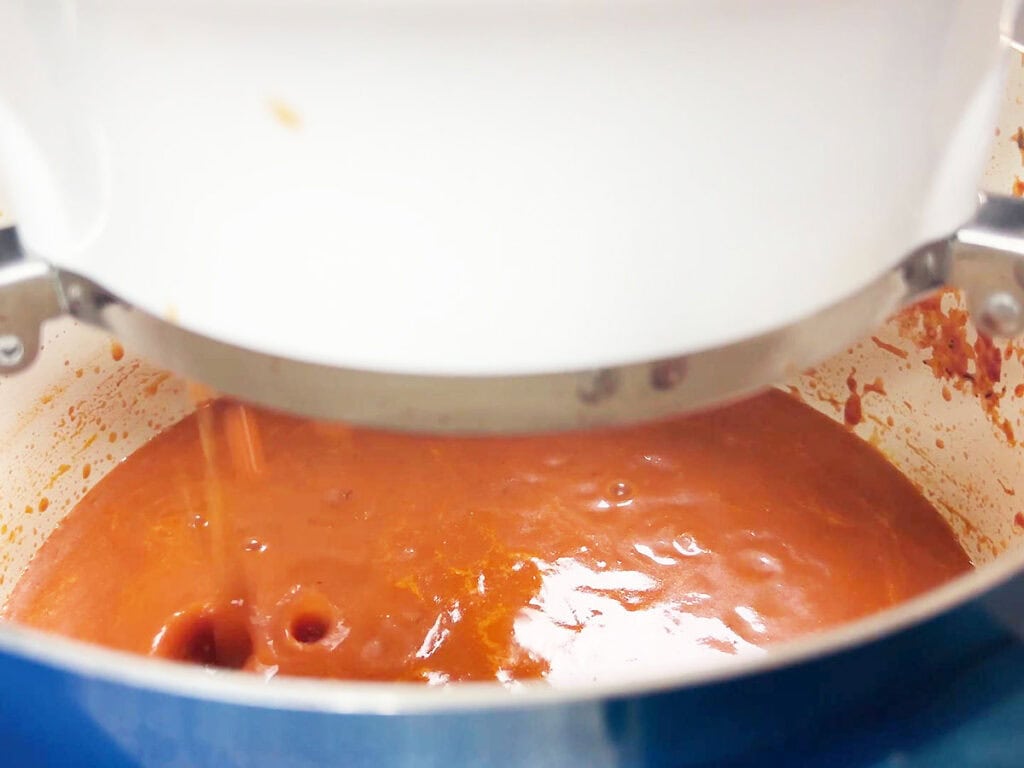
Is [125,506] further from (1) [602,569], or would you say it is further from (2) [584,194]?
(2) [584,194]

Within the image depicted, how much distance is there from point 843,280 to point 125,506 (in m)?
0.66

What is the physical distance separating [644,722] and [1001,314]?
23 cm

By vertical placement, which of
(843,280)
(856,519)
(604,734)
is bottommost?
(856,519)

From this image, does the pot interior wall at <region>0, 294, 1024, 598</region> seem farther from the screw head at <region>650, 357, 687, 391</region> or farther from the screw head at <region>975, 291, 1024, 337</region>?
the screw head at <region>650, 357, 687, 391</region>

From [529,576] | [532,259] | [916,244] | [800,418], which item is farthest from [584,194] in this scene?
[800,418]

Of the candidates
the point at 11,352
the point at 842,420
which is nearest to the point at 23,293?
the point at 11,352

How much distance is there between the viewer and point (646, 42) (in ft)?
0.96

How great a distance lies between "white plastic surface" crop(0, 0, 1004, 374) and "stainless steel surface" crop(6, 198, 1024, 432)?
0.01 m

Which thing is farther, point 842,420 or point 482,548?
point 842,420

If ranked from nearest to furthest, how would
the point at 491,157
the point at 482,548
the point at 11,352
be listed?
the point at 491,157 → the point at 11,352 → the point at 482,548

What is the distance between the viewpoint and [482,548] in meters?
0.81

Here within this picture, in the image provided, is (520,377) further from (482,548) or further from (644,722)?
(482,548)

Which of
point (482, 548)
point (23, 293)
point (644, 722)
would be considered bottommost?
point (482, 548)

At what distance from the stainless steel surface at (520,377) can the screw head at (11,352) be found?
21mm
